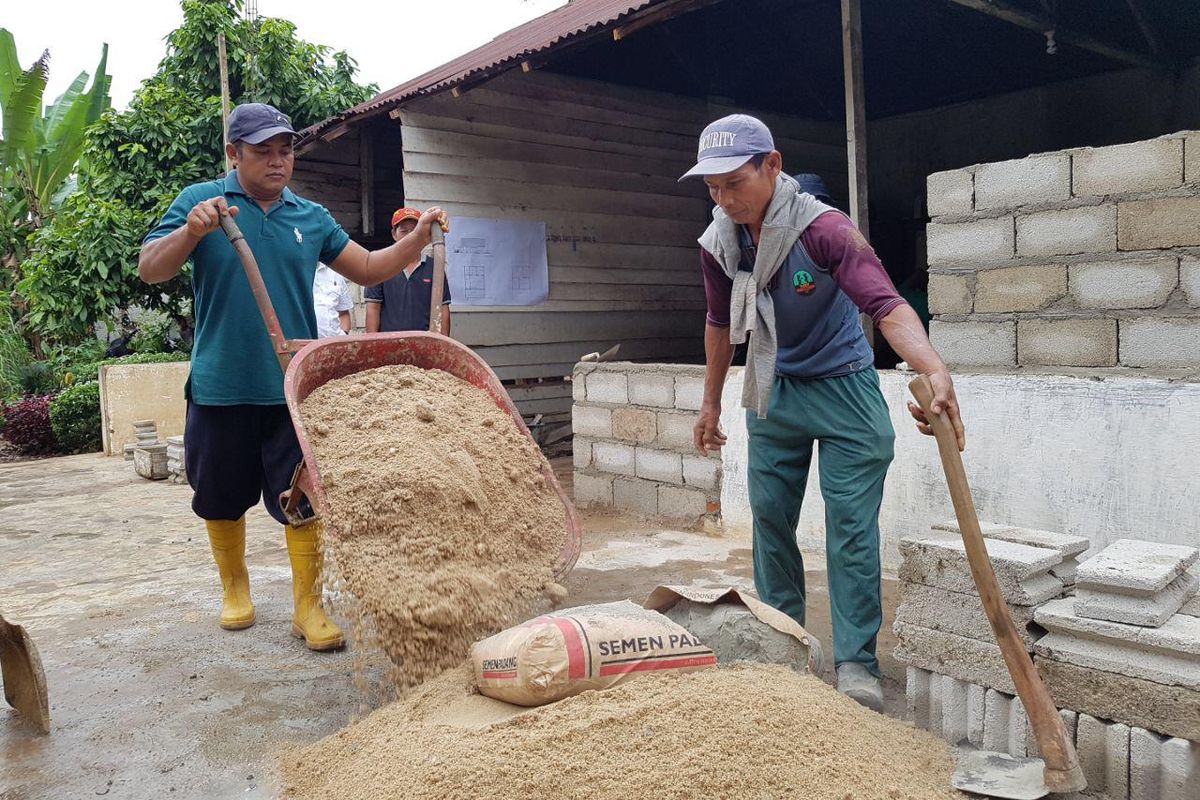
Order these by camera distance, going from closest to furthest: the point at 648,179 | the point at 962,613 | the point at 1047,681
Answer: the point at 1047,681 < the point at 962,613 < the point at 648,179

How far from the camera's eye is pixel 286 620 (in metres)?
3.64

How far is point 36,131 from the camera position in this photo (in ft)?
42.3

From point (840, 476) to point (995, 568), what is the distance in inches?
22.3

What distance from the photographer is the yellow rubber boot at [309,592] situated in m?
3.24

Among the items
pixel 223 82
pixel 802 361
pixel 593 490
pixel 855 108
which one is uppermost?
pixel 223 82

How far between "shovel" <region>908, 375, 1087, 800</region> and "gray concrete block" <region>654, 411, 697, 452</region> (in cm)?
282

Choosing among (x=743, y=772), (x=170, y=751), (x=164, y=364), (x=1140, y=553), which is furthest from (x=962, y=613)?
(x=164, y=364)

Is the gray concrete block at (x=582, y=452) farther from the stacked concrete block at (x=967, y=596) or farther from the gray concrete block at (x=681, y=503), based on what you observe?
the stacked concrete block at (x=967, y=596)

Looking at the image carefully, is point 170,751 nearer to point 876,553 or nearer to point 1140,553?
point 876,553

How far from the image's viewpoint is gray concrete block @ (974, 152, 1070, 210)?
3.34 meters

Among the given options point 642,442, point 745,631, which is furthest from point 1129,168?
point 642,442

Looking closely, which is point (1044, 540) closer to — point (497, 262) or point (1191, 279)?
point (1191, 279)

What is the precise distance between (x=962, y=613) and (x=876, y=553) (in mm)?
374

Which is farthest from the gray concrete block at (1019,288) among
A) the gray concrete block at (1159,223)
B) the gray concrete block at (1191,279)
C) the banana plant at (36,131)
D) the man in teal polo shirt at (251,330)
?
the banana plant at (36,131)
